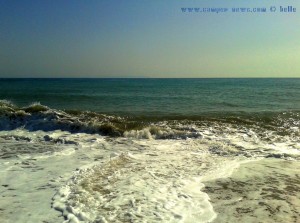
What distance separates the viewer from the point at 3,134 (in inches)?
563

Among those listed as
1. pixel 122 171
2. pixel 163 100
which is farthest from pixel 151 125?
pixel 163 100

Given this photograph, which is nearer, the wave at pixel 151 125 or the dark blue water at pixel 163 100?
the wave at pixel 151 125

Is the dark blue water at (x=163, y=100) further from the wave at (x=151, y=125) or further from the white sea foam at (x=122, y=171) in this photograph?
the white sea foam at (x=122, y=171)

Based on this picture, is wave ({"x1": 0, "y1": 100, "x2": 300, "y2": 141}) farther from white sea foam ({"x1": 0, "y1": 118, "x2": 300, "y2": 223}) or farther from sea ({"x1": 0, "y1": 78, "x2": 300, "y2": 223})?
white sea foam ({"x1": 0, "y1": 118, "x2": 300, "y2": 223})

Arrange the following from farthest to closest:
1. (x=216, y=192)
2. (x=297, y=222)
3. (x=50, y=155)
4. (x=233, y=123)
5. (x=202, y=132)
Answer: (x=233, y=123), (x=202, y=132), (x=50, y=155), (x=216, y=192), (x=297, y=222)

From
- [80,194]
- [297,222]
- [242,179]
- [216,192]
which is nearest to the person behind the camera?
[297,222]

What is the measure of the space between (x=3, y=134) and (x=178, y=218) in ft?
35.5

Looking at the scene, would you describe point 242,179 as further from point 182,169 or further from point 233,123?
point 233,123

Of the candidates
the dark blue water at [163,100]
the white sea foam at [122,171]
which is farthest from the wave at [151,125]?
the dark blue water at [163,100]

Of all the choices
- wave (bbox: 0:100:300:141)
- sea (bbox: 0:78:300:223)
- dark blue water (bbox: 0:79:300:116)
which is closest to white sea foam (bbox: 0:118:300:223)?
sea (bbox: 0:78:300:223)

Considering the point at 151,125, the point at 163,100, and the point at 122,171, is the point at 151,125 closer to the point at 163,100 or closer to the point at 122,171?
the point at 122,171

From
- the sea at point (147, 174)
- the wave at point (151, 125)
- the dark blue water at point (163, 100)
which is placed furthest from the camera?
the dark blue water at point (163, 100)

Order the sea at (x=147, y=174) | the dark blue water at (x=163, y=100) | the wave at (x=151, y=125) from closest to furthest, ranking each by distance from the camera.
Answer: the sea at (x=147, y=174) → the wave at (x=151, y=125) → the dark blue water at (x=163, y=100)

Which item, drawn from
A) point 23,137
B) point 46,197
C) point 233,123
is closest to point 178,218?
point 46,197
